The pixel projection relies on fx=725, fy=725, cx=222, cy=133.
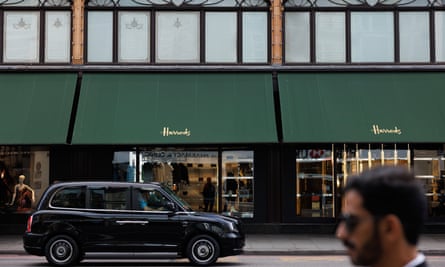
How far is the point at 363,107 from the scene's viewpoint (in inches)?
824

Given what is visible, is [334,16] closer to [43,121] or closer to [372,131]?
[372,131]

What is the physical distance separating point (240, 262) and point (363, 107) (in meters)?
7.34

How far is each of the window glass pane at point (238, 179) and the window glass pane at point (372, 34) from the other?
4.73 meters

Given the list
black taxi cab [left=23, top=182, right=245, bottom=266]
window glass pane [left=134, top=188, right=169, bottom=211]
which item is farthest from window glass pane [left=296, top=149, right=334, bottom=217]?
window glass pane [left=134, top=188, right=169, bottom=211]

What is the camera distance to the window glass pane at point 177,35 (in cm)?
2241

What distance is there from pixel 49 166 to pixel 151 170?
312 cm

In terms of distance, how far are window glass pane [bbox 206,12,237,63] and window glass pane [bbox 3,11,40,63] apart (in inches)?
208

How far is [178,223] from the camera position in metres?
14.6

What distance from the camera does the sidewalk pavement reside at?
17750 millimetres

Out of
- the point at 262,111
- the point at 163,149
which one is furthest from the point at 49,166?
the point at 262,111

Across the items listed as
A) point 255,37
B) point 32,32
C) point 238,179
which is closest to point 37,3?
point 32,32

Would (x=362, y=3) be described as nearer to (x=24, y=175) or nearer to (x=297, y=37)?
(x=297, y=37)

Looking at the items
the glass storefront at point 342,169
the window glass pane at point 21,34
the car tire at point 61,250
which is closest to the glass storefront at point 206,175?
the glass storefront at point 342,169

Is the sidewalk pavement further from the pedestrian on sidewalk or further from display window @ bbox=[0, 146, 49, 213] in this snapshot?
the pedestrian on sidewalk
